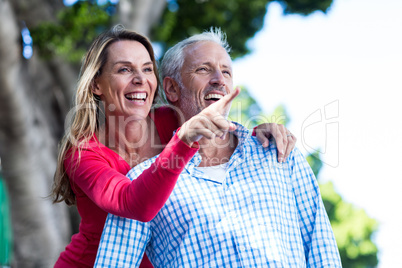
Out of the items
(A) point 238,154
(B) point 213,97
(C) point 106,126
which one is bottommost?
(A) point 238,154

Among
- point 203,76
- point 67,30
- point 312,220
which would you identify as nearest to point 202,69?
point 203,76

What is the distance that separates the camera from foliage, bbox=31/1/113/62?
16.0 ft

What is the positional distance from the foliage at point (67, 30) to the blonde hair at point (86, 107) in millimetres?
2658

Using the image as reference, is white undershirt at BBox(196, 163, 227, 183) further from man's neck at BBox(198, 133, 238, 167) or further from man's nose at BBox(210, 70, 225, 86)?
man's nose at BBox(210, 70, 225, 86)

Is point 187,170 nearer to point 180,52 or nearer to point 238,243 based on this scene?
point 238,243

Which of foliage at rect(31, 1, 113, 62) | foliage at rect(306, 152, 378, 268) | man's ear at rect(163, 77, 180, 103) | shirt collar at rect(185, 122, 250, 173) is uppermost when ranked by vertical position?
foliage at rect(31, 1, 113, 62)

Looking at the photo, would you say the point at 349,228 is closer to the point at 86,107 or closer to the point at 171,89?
the point at 171,89

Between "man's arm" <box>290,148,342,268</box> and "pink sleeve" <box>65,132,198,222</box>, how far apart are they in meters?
0.58

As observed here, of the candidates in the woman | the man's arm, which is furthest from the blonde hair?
the man's arm

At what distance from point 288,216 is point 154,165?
0.60 m

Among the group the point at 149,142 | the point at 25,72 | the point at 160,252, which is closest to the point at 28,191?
the point at 25,72

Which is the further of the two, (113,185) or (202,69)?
(202,69)

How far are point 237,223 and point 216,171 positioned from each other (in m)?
0.29

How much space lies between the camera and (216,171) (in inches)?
80.5
